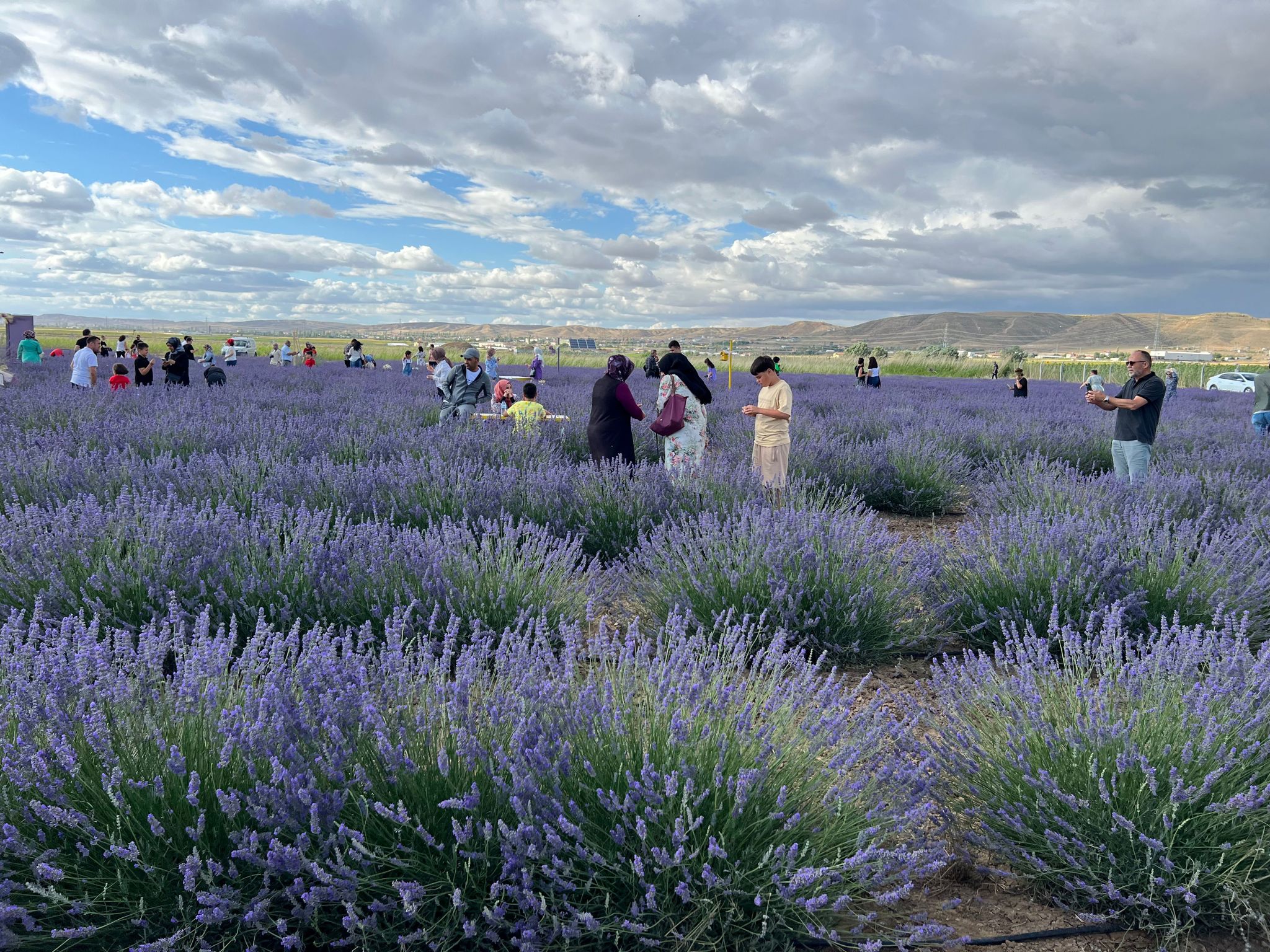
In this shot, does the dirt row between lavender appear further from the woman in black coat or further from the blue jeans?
the blue jeans

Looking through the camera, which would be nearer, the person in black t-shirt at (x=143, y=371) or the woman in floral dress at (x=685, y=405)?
the woman in floral dress at (x=685, y=405)

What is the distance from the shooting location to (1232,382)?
3750cm

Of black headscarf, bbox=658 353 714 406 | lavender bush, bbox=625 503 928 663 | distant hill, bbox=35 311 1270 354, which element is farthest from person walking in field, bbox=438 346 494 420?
distant hill, bbox=35 311 1270 354

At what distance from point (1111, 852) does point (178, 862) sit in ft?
6.97

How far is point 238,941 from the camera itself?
1.59 meters

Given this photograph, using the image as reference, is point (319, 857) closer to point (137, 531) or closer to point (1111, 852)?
point (1111, 852)

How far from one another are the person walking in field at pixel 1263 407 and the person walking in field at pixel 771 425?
25.3 ft

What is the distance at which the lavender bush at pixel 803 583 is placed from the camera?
3.47m

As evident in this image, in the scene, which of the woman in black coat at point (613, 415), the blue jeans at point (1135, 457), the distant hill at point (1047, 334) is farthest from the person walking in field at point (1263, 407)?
the distant hill at point (1047, 334)

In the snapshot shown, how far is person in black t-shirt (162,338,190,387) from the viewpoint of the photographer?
13.4m

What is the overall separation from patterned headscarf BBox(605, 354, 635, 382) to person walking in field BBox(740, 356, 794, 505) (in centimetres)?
103

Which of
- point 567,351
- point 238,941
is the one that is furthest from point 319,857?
point 567,351

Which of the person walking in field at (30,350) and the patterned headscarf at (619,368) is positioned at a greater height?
the person walking in field at (30,350)

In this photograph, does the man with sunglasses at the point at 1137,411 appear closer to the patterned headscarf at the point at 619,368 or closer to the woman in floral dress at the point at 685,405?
the woman in floral dress at the point at 685,405
